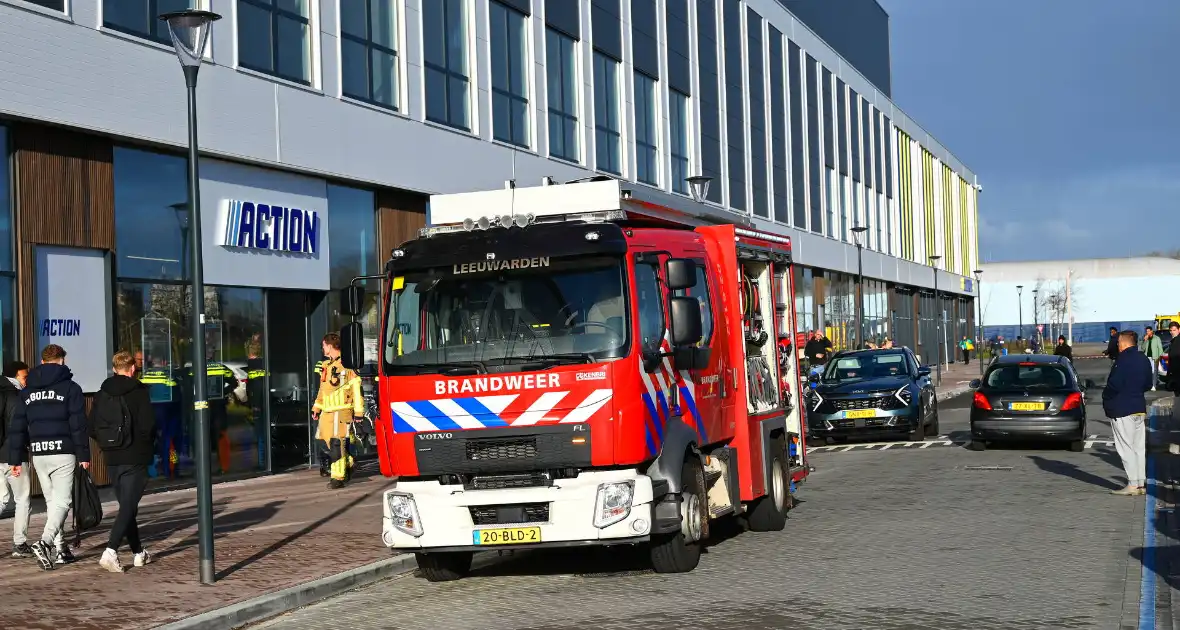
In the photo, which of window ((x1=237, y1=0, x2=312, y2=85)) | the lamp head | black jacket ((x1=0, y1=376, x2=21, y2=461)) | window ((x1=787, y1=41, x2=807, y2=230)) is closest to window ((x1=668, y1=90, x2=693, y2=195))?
window ((x1=787, y1=41, x2=807, y2=230))

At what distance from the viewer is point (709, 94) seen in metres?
40.7

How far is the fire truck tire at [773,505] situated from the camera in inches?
511

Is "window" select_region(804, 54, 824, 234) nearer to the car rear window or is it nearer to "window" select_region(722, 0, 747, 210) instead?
"window" select_region(722, 0, 747, 210)

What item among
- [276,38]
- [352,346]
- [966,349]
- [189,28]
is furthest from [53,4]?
[966,349]

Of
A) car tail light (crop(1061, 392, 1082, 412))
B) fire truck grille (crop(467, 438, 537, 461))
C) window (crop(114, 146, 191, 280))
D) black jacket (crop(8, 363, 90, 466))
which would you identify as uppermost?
window (crop(114, 146, 191, 280))

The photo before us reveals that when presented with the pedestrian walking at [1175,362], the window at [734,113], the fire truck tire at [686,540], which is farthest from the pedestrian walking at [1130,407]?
the window at [734,113]

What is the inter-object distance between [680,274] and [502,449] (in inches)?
71.0

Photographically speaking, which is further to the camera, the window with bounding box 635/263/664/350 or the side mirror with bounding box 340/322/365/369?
the side mirror with bounding box 340/322/365/369

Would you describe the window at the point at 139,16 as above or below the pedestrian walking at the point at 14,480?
above

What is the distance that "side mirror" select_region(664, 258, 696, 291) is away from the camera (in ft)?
33.9

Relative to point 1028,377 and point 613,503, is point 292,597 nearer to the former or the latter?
point 613,503

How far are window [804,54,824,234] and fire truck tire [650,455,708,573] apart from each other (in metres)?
41.0

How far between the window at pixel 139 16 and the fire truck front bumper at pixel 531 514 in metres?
8.95

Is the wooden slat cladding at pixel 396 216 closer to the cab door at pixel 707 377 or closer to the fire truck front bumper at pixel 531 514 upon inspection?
the cab door at pixel 707 377
